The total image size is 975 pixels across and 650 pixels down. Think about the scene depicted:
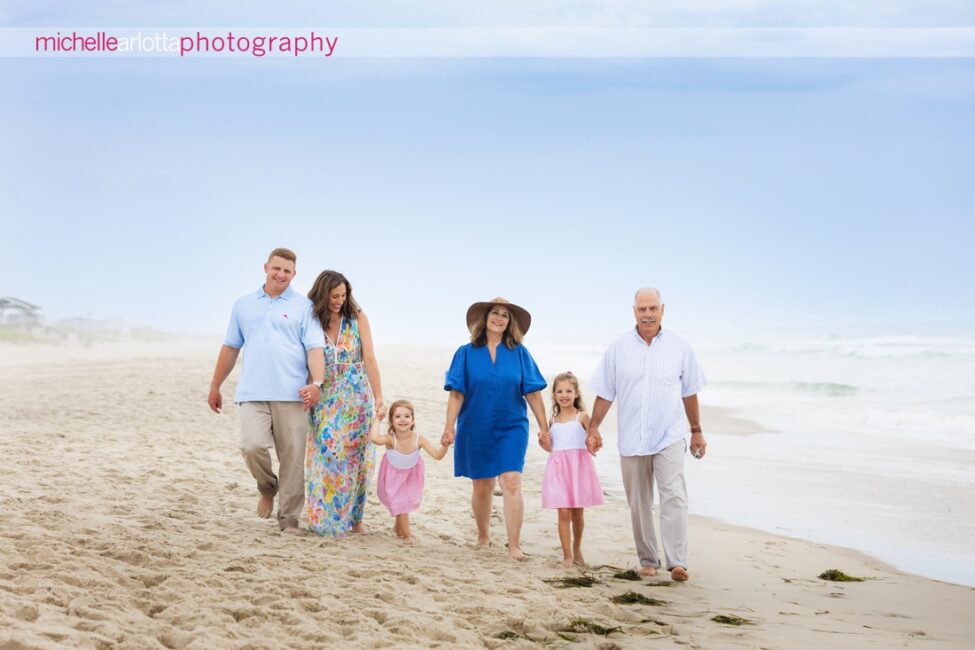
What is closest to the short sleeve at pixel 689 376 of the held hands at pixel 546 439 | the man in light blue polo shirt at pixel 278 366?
the held hands at pixel 546 439

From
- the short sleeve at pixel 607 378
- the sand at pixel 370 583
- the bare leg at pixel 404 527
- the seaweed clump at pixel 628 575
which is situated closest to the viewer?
the sand at pixel 370 583

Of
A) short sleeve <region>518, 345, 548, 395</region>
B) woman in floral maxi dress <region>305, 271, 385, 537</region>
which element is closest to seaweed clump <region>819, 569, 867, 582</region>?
Answer: short sleeve <region>518, 345, 548, 395</region>

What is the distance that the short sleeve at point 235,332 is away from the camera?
6.75m

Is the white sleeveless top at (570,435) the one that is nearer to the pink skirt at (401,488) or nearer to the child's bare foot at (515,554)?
the child's bare foot at (515,554)

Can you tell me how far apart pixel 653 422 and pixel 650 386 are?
23 centimetres

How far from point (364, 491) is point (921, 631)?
3616 mm

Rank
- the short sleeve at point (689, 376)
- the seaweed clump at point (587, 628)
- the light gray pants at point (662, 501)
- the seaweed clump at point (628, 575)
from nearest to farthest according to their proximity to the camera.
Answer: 1. the seaweed clump at point (587, 628)
2. the seaweed clump at point (628, 575)
3. the light gray pants at point (662, 501)
4. the short sleeve at point (689, 376)

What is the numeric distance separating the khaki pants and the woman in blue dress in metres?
1.03

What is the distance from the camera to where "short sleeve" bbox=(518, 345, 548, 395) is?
21.4ft

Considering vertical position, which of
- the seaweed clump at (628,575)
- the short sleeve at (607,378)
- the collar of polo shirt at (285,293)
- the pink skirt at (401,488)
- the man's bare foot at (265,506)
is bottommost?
the seaweed clump at (628,575)

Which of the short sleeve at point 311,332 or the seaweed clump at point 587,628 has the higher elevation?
the short sleeve at point 311,332

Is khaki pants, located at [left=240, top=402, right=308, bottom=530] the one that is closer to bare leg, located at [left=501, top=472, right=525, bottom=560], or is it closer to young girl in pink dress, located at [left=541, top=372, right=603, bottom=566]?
bare leg, located at [left=501, top=472, right=525, bottom=560]

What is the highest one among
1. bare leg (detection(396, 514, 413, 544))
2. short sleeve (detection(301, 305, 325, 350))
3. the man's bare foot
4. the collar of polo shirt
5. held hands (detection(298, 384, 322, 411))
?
the collar of polo shirt

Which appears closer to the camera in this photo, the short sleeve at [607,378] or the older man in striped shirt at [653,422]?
the older man in striped shirt at [653,422]
